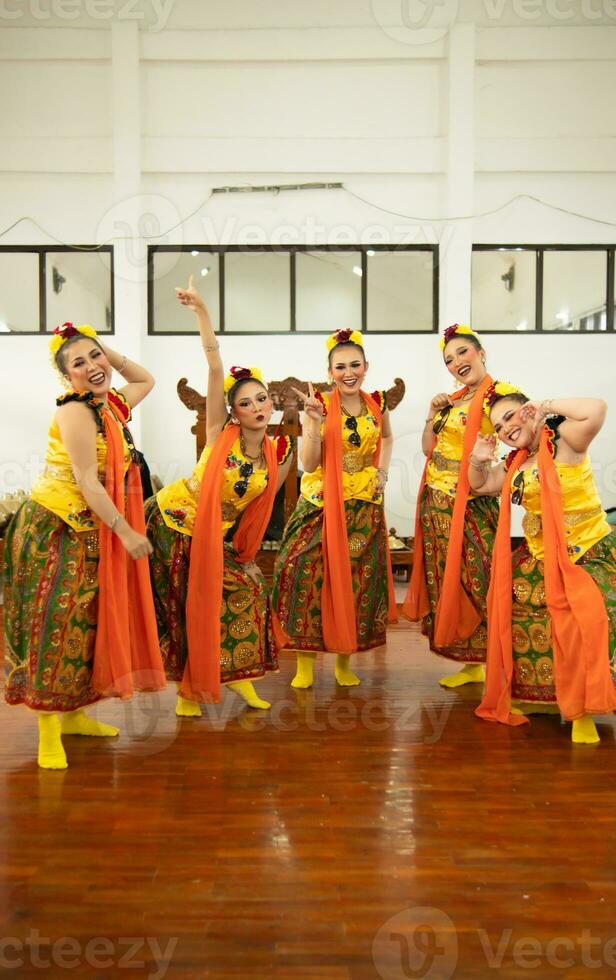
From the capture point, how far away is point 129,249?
24.9ft

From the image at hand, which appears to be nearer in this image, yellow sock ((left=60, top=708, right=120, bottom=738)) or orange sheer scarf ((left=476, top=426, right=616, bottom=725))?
orange sheer scarf ((left=476, top=426, right=616, bottom=725))

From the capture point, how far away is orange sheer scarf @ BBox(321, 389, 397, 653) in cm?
370

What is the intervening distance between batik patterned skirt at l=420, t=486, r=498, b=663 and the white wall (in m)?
4.08

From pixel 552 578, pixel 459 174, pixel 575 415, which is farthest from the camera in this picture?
pixel 459 174

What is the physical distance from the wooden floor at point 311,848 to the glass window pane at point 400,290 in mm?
4985

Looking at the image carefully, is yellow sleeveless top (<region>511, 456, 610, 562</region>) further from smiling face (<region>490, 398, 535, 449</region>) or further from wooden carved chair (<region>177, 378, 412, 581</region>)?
wooden carved chair (<region>177, 378, 412, 581</region>)

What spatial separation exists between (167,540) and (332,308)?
4871 mm

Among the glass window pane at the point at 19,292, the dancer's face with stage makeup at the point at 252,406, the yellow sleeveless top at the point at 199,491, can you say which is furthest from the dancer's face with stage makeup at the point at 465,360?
the glass window pane at the point at 19,292

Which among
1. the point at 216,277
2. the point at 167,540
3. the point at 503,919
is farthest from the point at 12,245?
the point at 503,919

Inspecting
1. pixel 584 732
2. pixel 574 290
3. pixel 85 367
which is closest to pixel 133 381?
pixel 85 367

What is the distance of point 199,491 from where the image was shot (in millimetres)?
3350

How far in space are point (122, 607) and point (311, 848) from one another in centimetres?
106

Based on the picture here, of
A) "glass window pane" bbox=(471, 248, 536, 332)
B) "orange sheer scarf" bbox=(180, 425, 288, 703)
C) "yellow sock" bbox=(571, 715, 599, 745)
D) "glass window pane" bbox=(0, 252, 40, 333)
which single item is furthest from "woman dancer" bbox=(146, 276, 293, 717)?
"glass window pane" bbox=(0, 252, 40, 333)

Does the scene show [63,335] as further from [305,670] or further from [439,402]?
[305,670]
